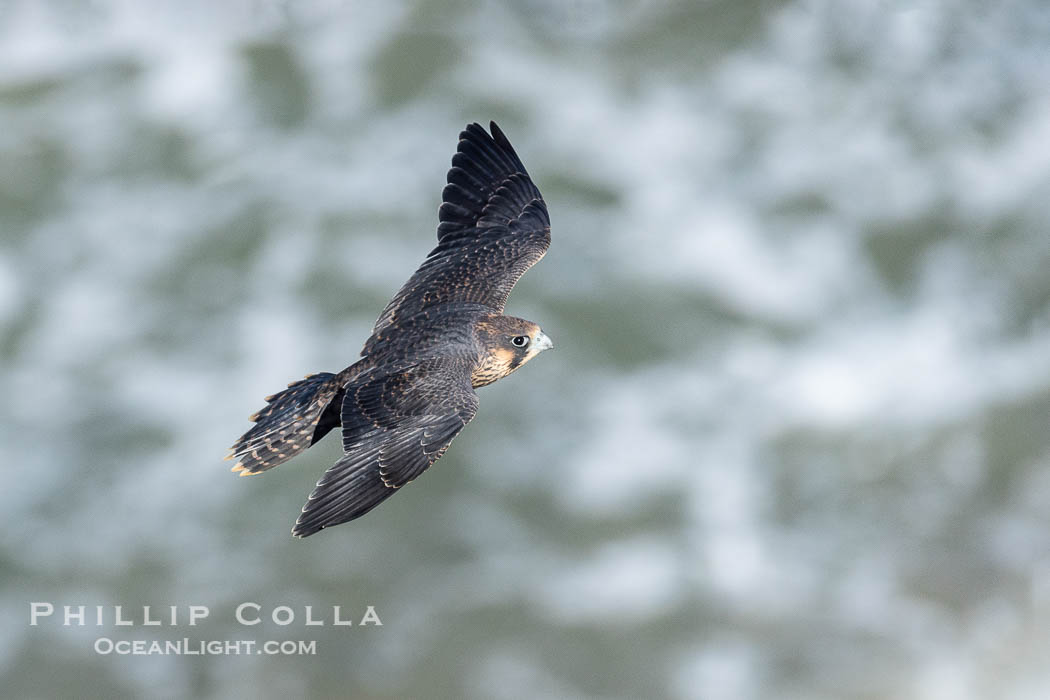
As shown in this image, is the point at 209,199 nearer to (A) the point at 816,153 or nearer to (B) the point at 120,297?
(B) the point at 120,297

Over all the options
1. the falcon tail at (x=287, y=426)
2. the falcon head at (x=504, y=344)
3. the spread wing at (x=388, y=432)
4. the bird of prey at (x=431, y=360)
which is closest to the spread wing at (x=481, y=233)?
the bird of prey at (x=431, y=360)

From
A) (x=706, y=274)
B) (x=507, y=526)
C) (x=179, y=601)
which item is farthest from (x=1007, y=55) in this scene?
(x=179, y=601)

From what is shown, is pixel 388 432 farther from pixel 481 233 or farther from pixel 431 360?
pixel 481 233

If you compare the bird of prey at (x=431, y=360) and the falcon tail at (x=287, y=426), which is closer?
the bird of prey at (x=431, y=360)

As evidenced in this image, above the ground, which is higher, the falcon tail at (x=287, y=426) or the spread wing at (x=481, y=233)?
the spread wing at (x=481, y=233)

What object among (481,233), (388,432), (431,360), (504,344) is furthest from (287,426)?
(481,233)

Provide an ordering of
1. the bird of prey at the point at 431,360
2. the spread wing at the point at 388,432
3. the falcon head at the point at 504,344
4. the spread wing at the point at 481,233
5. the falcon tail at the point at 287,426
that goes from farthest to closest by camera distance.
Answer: the spread wing at the point at 481,233
the falcon head at the point at 504,344
the falcon tail at the point at 287,426
the bird of prey at the point at 431,360
the spread wing at the point at 388,432

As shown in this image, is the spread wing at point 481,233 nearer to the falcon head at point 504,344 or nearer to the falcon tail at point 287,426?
the falcon head at point 504,344
